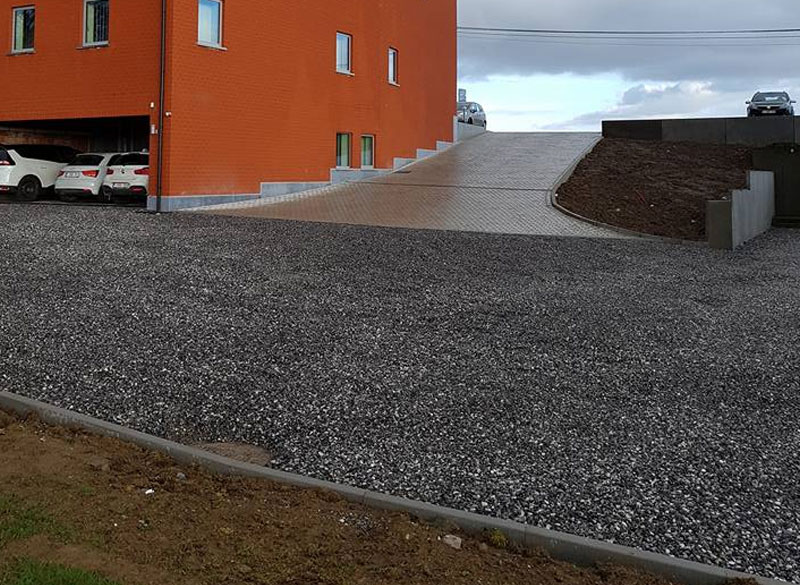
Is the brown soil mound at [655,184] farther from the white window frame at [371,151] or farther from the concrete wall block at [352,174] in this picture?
the white window frame at [371,151]

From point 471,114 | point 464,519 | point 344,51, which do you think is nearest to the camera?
point 464,519

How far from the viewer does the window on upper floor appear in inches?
1022

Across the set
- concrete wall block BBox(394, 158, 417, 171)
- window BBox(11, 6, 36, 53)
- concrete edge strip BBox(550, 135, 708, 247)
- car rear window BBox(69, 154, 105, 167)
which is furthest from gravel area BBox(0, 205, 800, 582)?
concrete wall block BBox(394, 158, 417, 171)

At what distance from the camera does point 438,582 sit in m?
3.11

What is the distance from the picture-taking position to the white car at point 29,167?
18.9m

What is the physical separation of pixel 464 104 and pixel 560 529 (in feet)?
132

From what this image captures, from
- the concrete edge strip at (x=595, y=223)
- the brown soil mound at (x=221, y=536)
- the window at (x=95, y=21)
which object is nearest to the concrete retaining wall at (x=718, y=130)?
the concrete edge strip at (x=595, y=223)

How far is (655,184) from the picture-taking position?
21.6 metres

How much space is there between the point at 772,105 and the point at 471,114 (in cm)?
1597

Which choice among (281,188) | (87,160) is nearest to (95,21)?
(87,160)

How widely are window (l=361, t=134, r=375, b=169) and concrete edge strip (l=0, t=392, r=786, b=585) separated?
20.8 meters

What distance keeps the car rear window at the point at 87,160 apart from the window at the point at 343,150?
7282mm

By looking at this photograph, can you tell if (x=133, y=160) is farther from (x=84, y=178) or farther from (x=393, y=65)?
(x=393, y=65)

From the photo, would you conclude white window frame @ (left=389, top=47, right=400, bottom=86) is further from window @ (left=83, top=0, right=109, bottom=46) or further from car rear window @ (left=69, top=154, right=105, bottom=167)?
car rear window @ (left=69, top=154, right=105, bottom=167)
